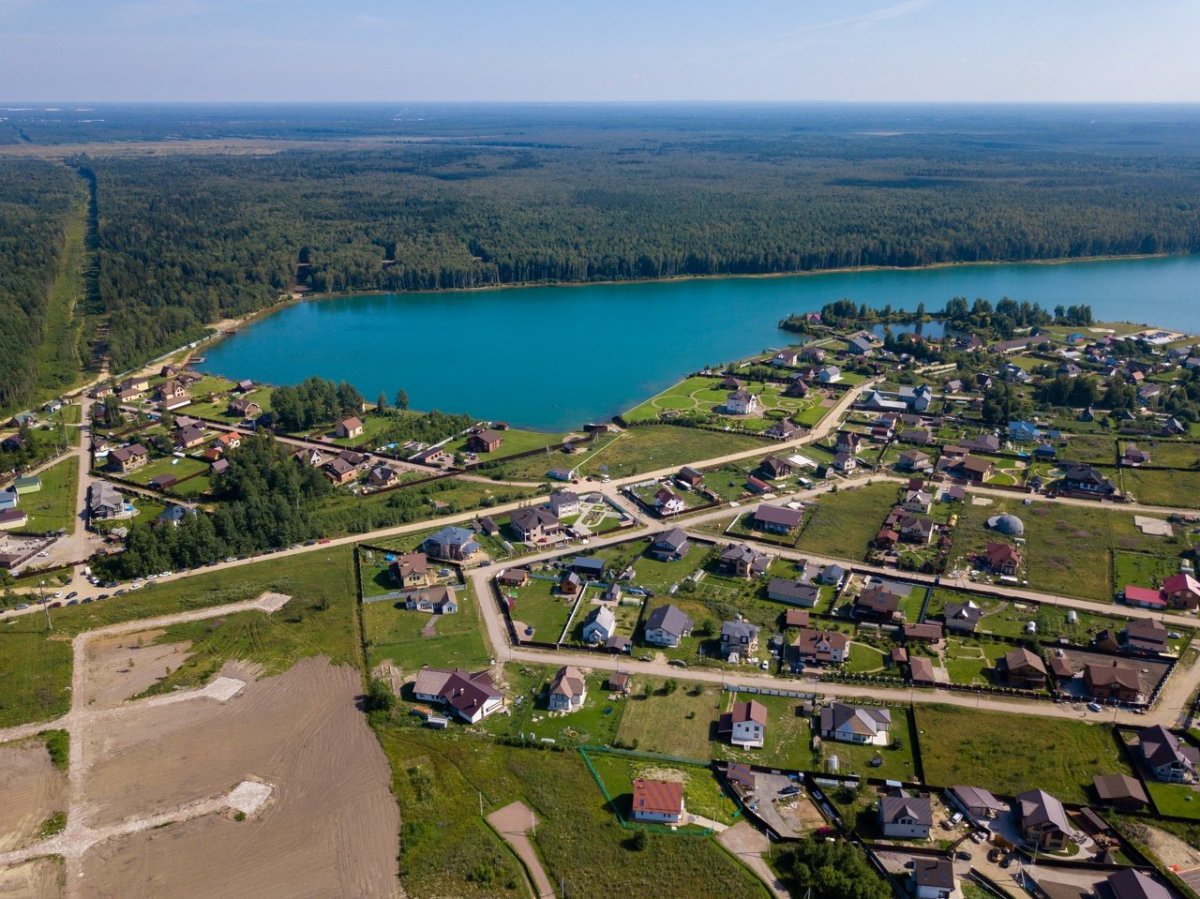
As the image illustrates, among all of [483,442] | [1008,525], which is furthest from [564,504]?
[1008,525]

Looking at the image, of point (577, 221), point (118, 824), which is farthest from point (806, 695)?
point (577, 221)

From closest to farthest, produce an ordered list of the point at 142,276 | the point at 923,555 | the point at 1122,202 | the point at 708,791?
the point at 708,791, the point at 923,555, the point at 142,276, the point at 1122,202

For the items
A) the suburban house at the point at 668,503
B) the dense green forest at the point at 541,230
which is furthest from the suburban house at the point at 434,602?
the dense green forest at the point at 541,230

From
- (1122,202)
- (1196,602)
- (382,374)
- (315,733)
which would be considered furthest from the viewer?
(1122,202)

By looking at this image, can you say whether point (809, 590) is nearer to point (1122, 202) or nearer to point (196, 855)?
point (196, 855)

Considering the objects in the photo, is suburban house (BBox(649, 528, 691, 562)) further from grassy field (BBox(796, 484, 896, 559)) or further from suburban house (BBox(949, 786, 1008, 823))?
suburban house (BBox(949, 786, 1008, 823))

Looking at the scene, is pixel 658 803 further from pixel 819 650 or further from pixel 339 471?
pixel 339 471
